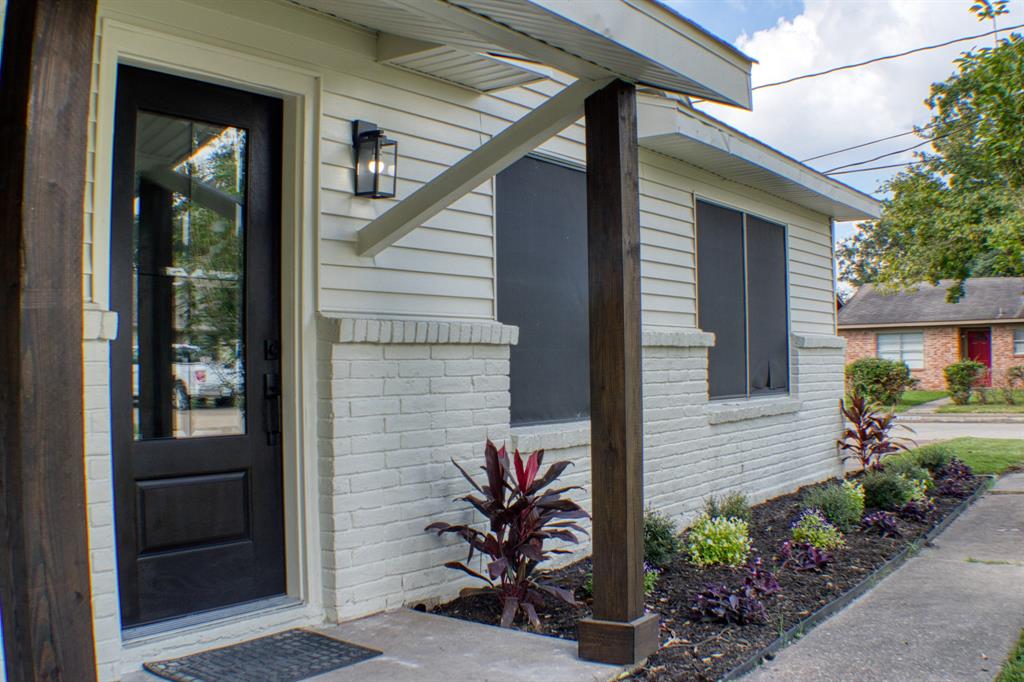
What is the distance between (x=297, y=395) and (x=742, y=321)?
530cm

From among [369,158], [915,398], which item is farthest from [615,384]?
[915,398]

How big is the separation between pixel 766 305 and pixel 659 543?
13.8 ft

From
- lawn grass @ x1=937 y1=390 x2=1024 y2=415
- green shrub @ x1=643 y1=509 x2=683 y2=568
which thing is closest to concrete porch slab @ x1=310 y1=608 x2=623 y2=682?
green shrub @ x1=643 y1=509 x2=683 y2=568

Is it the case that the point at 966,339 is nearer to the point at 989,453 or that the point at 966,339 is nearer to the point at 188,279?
the point at 989,453

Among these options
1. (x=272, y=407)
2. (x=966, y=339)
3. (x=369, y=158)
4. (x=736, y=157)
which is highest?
(x=736, y=157)

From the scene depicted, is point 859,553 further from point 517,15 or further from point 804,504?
point 517,15

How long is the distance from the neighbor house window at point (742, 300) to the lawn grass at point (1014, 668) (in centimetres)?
396

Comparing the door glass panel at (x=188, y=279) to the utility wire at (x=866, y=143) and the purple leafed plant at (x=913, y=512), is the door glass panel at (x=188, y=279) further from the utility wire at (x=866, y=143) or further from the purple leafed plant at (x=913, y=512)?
the utility wire at (x=866, y=143)

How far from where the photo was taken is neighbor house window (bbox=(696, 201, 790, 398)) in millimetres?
7727

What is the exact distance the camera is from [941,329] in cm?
2830

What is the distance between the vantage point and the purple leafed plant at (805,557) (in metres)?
5.38

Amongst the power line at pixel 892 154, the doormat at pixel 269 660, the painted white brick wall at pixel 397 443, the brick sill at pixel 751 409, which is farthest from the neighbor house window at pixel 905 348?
the doormat at pixel 269 660

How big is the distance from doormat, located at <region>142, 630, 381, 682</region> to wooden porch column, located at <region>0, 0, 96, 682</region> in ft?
5.78

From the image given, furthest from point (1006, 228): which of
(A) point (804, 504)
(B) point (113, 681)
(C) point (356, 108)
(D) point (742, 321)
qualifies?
(B) point (113, 681)
